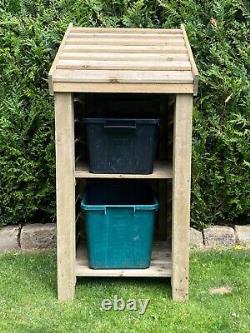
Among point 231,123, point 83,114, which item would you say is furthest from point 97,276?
point 231,123

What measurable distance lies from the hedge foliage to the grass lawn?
2.12 ft

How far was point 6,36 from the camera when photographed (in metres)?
4.70

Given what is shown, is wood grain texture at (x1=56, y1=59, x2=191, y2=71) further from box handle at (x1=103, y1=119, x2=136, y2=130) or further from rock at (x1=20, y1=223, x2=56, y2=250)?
rock at (x1=20, y1=223, x2=56, y2=250)

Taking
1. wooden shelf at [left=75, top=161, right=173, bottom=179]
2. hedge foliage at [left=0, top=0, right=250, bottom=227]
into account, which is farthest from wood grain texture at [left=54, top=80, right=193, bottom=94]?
hedge foliage at [left=0, top=0, right=250, bottom=227]

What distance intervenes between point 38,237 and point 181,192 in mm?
1634

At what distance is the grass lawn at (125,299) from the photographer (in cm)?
357

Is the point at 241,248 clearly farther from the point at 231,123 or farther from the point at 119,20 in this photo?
the point at 119,20

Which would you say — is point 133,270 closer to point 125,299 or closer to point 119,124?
point 125,299

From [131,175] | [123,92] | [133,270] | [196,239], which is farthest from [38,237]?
[123,92]

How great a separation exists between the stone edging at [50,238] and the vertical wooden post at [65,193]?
1.06 meters

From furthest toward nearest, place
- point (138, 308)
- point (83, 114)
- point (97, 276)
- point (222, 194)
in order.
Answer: point (222, 194)
point (83, 114)
point (97, 276)
point (138, 308)

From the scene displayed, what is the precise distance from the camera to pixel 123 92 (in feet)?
11.6

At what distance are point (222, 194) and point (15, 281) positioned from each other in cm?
177

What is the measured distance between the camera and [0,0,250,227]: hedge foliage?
15.4ft
